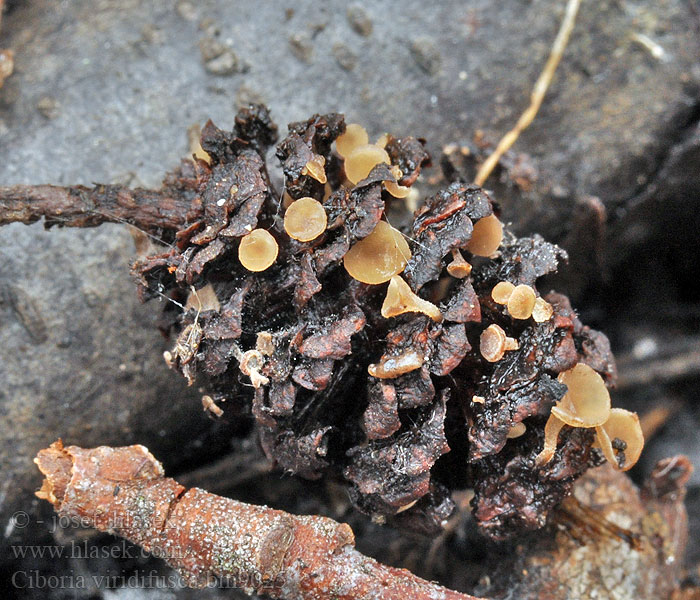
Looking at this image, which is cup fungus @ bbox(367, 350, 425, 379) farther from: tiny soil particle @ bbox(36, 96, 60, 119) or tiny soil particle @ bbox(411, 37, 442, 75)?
tiny soil particle @ bbox(36, 96, 60, 119)

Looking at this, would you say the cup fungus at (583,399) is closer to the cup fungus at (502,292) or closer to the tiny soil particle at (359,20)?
the cup fungus at (502,292)

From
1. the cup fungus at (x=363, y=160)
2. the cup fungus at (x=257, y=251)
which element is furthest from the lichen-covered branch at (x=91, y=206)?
the cup fungus at (x=363, y=160)

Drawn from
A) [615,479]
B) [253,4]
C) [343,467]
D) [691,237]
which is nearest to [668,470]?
[615,479]

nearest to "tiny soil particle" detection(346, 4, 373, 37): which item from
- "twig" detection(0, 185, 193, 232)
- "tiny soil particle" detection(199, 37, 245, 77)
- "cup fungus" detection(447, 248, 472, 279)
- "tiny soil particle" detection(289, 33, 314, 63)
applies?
"tiny soil particle" detection(289, 33, 314, 63)

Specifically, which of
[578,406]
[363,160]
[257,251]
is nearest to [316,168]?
[363,160]

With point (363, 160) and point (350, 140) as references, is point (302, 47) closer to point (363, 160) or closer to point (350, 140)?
point (350, 140)

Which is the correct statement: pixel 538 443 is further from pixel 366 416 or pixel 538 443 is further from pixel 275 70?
pixel 275 70
